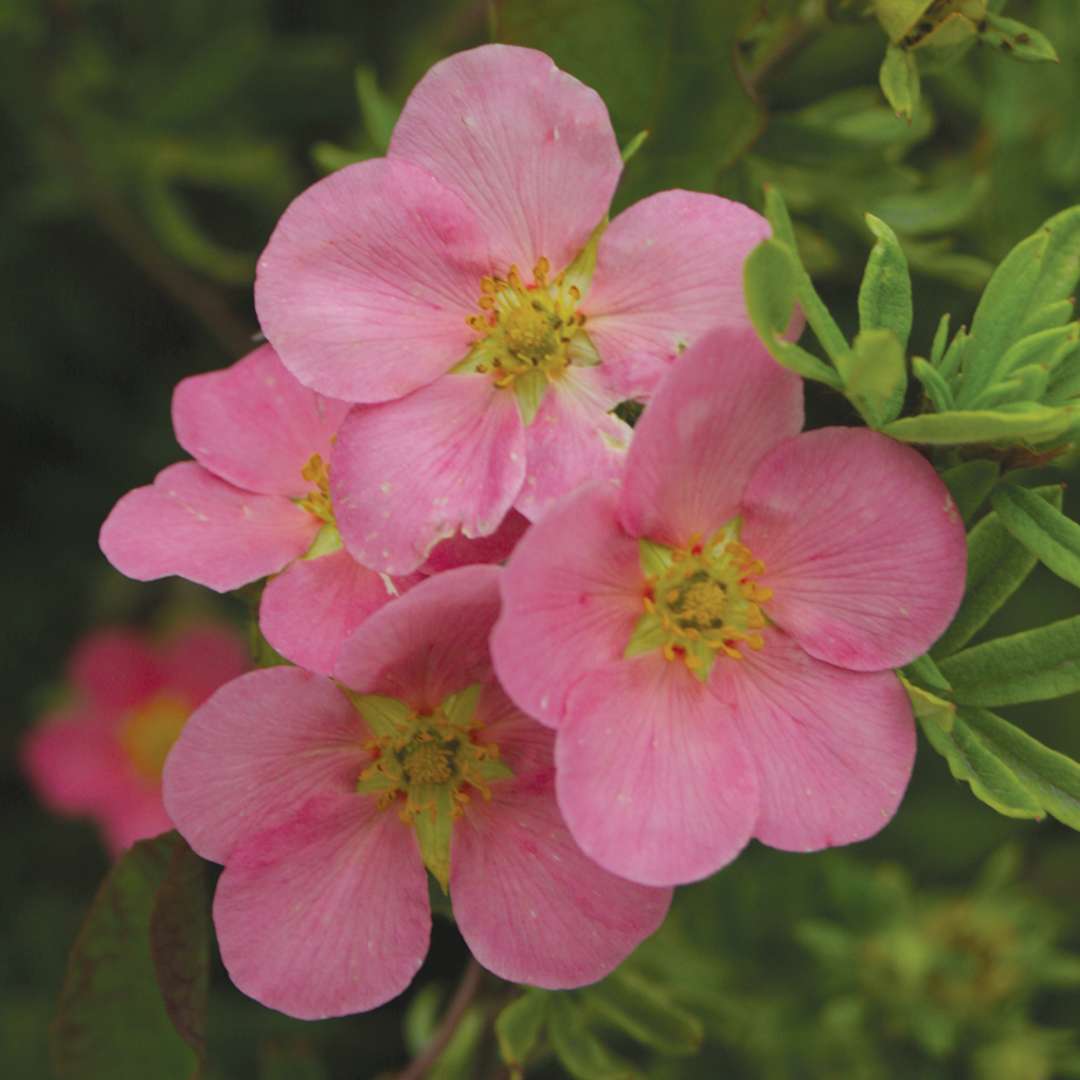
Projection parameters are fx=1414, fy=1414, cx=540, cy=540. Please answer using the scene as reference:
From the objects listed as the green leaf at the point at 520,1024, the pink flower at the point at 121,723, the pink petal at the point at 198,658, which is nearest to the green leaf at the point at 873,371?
the green leaf at the point at 520,1024

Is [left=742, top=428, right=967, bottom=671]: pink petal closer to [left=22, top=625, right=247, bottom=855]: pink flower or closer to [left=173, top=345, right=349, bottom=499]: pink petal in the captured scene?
[left=173, top=345, right=349, bottom=499]: pink petal

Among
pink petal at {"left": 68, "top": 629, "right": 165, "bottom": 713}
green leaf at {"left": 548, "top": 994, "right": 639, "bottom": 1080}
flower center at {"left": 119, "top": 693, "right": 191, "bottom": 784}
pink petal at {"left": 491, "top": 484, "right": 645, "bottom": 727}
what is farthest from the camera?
flower center at {"left": 119, "top": 693, "right": 191, "bottom": 784}

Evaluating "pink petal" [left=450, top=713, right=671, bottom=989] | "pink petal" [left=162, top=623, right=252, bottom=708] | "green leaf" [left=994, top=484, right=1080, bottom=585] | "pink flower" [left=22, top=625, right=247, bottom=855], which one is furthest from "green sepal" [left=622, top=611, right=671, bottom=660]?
"pink petal" [left=162, top=623, right=252, bottom=708]

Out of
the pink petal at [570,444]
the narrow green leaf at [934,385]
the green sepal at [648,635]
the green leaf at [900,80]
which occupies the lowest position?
the green sepal at [648,635]

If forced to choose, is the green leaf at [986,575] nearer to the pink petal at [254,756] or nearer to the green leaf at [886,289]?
the green leaf at [886,289]

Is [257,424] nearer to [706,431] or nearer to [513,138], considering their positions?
[513,138]

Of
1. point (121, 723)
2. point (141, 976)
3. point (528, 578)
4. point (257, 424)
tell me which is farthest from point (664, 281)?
point (121, 723)
